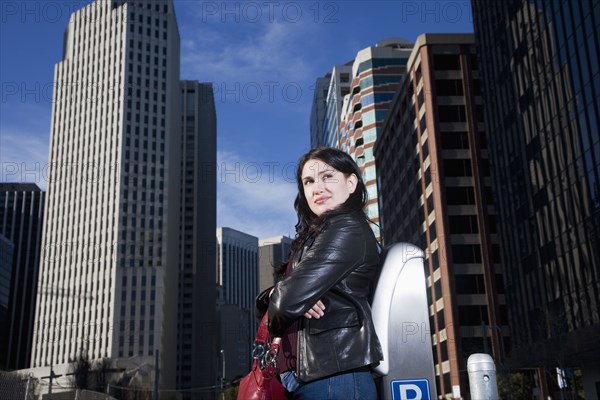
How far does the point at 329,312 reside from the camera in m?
2.56

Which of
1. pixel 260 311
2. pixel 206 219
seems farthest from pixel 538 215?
pixel 206 219

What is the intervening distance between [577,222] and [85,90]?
114 meters

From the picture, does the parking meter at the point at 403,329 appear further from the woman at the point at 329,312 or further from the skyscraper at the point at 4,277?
the skyscraper at the point at 4,277

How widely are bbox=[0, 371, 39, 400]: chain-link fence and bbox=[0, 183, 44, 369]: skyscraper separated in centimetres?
13593

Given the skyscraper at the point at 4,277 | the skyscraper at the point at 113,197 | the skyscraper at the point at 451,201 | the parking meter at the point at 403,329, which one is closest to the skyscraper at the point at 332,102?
the skyscraper at the point at 113,197

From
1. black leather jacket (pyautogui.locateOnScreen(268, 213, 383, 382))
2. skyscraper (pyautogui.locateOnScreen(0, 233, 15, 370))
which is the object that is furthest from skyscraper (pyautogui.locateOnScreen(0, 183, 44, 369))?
black leather jacket (pyautogui.locateOnScreen(268, 213, 383, 382))

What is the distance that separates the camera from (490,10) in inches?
2053

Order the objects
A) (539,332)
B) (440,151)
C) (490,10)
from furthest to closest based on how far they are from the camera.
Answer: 1. (440,151)
2. (490,10)
3. (539,332)

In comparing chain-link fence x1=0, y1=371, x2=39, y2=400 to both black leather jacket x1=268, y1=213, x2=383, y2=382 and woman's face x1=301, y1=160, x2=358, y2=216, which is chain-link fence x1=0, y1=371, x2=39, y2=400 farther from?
black leather jacket x1=268, y1=213, x2=383, y2=382

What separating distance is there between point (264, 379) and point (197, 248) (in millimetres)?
164951

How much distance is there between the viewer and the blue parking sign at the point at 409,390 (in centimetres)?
283

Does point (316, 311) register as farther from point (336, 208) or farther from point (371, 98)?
point (371, 98)

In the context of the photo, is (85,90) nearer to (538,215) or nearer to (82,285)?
(82,285)

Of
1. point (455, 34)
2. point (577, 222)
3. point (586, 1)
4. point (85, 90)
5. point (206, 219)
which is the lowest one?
point (577, 222)
